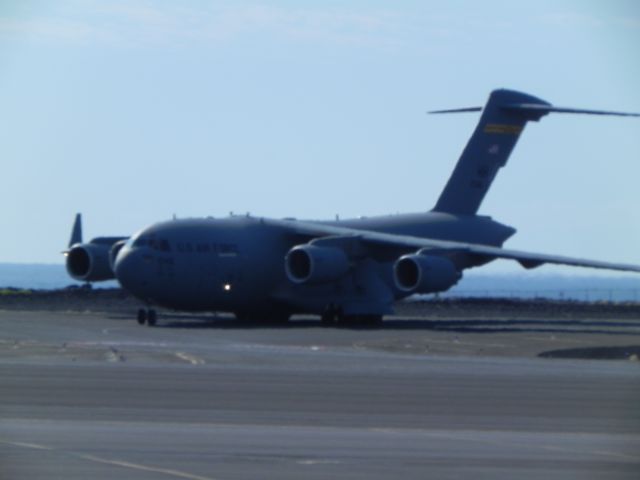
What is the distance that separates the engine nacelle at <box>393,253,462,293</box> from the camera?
41.2 metres

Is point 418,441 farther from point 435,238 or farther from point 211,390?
point 435,238

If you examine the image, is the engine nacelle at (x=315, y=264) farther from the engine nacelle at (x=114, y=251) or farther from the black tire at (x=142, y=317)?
the engine nacelle at (x=114, y=251)

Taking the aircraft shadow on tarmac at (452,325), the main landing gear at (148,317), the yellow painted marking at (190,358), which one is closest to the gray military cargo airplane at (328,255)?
the main landing gear at (148,317)

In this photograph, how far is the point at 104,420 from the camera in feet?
52.3

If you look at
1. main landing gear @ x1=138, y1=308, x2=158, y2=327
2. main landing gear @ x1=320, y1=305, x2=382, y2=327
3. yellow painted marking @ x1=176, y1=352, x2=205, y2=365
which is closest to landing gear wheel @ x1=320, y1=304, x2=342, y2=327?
main landing gear @ x1=320, y1=305, x2=382, y2=327

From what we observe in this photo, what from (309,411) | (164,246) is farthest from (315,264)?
(309,411)

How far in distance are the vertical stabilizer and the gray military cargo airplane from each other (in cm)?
3

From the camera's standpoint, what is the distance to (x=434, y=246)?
4206cm

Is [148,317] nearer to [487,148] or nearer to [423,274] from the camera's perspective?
[423,274]

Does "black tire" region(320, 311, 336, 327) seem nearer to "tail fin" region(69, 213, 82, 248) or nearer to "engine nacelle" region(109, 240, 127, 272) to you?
"engine nacelle" region(109, 240, 127, 272)

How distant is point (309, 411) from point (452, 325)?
2502 cm

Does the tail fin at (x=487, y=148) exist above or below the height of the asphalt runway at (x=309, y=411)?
above

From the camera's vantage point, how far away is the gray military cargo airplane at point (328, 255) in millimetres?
41281

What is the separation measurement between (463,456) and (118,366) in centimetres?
1138
